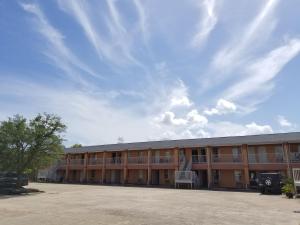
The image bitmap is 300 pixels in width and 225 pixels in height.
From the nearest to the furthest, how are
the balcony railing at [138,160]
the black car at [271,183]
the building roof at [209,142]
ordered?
1. the black car at [271,183]
2. the building roof at [209,142]
3. the balcony railing at [138,160]

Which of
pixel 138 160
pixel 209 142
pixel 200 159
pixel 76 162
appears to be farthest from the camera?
pixel 76 162

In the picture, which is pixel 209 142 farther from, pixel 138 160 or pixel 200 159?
pixel 138 160

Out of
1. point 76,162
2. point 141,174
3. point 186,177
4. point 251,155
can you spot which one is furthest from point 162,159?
point 76,162

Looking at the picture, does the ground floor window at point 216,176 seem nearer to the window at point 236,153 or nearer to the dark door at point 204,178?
the dark door at point 204,178

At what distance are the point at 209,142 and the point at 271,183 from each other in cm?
1025

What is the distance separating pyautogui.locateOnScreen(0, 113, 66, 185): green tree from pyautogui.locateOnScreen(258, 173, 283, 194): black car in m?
20.5

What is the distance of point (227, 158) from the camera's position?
107 feet

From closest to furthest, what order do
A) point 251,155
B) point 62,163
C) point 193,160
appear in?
point 251,155 < point 193,160 < point 62,163

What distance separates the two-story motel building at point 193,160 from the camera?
30219 millimetres

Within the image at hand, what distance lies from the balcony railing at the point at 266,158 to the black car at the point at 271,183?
5.19m

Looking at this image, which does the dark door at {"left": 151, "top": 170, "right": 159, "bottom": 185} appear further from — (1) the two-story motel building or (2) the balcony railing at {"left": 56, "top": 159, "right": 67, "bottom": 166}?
(2) the balcony railing at {"left": 56, "top": 159, "right": 67, "bottom": 166}

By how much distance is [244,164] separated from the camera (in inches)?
1213

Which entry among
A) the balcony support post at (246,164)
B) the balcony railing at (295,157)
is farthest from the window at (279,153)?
the balcony support post at (246,164)

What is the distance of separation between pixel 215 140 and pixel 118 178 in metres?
17.2
